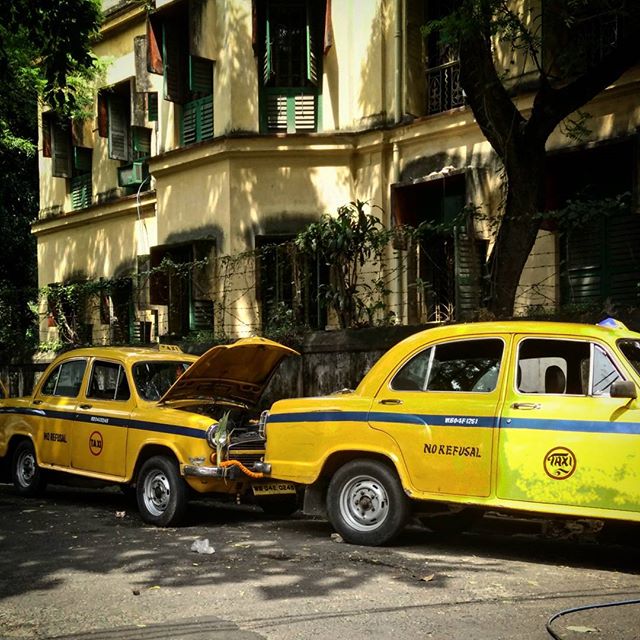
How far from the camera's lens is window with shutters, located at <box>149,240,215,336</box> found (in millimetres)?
17234

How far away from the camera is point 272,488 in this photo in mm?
10016

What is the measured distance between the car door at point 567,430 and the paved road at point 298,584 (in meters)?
0.64

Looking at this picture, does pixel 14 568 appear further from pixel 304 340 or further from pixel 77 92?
pixel 77 92

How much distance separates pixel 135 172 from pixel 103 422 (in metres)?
11.4

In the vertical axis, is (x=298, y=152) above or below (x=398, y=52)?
below

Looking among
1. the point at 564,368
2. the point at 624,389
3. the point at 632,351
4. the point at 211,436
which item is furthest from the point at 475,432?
the point at 211,436

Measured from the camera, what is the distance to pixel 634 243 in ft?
44.4

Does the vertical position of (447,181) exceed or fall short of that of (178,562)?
it exceeds it

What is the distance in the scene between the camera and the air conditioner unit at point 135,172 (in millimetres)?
21141

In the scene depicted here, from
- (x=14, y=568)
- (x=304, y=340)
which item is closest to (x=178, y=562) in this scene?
(x=14, y=568)

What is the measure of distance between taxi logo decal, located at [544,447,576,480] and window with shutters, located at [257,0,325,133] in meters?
11.0

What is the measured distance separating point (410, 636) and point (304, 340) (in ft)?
30.3

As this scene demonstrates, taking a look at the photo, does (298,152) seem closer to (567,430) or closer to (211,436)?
(211,436)

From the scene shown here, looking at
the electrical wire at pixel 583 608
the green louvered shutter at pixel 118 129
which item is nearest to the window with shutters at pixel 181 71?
the green louvered shutter at pixel 118 129
